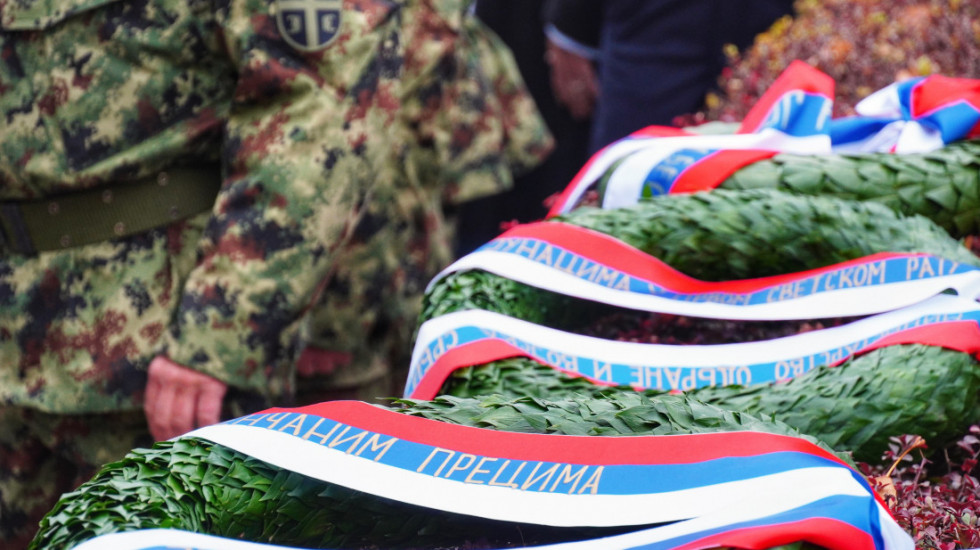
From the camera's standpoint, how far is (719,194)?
115 centimetres

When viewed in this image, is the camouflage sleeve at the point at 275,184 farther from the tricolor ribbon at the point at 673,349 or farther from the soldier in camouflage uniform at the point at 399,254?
the tricolor ribbon at the point at 673,349

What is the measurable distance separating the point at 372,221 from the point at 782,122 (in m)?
1.24

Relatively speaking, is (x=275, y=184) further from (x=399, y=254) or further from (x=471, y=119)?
(x=471, y=119)

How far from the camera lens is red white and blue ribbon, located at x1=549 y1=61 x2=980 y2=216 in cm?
128

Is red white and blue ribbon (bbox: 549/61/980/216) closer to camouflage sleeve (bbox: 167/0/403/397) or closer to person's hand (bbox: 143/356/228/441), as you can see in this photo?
camouflage sleeve (bbox: 167/0/403/397)

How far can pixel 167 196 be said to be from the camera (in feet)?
5.47

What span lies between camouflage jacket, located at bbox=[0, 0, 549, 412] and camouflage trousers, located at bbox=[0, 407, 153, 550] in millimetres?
92

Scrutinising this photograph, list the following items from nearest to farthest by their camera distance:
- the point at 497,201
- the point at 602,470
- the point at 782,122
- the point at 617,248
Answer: the point at 602,470 < the point at 617,248 < the point at 782,122 < the point at 497,201

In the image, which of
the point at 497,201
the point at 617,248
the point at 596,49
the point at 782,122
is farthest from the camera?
the point at 497,201

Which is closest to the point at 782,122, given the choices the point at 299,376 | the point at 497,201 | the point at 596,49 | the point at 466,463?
the point at 466,463

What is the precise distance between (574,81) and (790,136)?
96.6 inches

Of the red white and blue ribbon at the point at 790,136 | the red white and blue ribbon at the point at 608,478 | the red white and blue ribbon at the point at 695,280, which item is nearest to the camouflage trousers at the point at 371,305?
the red white and blue ribbon at the point at 790,136

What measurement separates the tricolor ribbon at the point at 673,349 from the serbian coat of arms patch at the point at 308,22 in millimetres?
750

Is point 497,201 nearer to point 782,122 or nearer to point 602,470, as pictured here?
point 782,122
